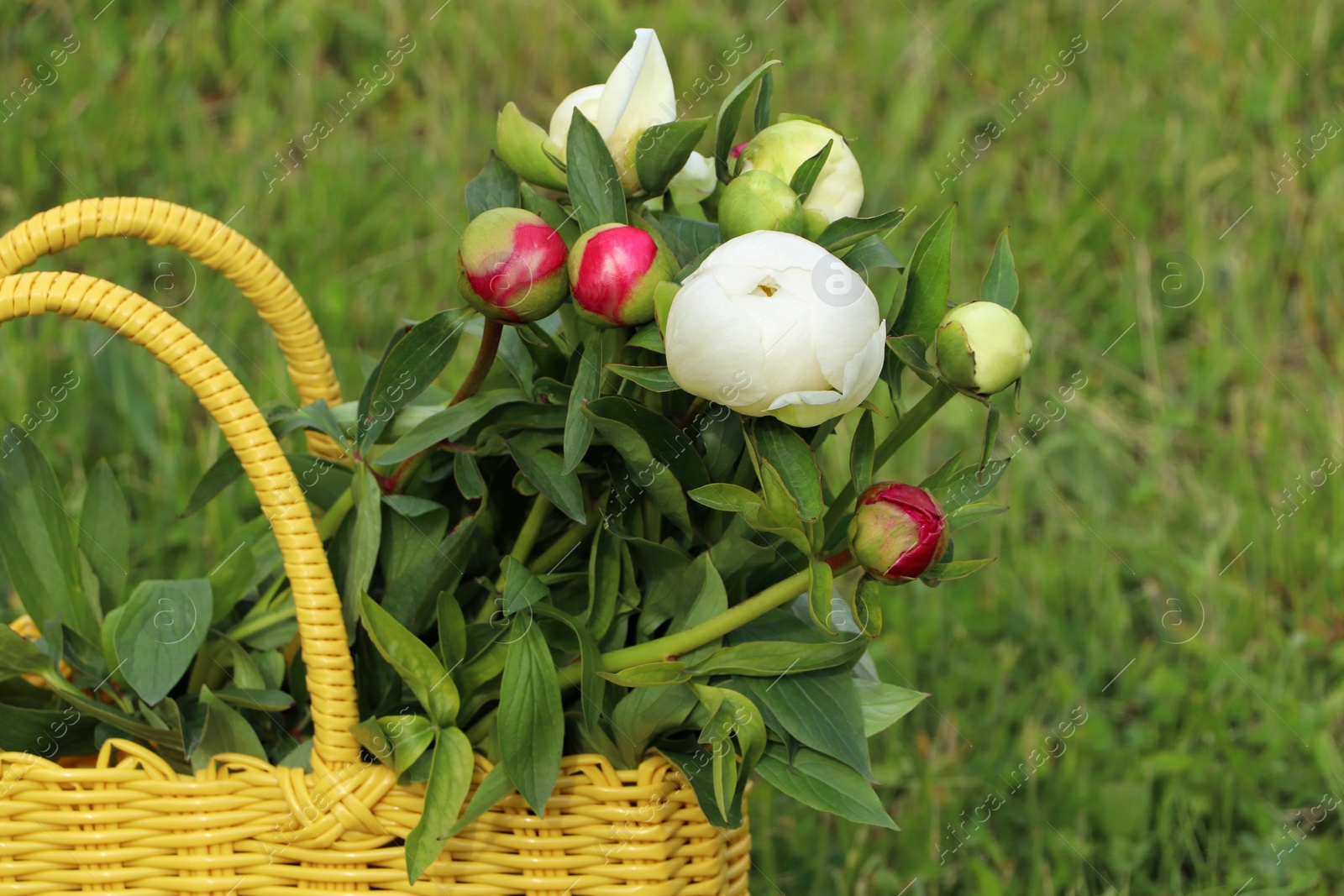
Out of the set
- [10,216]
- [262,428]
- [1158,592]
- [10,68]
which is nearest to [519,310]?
[262,428]

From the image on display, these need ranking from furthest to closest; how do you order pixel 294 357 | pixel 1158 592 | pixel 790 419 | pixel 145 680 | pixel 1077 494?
pixel 1077 494 < pixel 1158 592 < pixel 294 357 < pixel 145 680 < pixel 790 419

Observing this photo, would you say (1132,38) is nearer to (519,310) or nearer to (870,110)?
(870,110)

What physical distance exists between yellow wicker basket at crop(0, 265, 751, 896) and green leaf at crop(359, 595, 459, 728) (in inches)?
0.8

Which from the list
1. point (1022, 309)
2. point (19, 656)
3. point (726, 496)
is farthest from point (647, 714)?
point (1022, 309)

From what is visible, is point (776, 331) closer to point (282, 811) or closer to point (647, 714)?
point (647, 714)

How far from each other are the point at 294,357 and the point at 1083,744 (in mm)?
858

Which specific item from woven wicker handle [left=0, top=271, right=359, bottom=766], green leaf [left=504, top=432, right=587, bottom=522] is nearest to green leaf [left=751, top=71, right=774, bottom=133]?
green leaf [left=504, top=432, right=587, bottom=522]

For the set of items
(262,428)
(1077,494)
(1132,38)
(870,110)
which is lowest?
(262,428)

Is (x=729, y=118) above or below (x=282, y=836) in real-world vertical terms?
above

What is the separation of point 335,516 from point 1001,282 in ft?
1.32

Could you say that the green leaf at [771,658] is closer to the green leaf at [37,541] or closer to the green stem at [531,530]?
the green stem at [531,530]

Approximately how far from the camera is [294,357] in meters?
0.80

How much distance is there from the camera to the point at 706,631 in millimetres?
617

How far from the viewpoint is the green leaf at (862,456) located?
1.96ft
